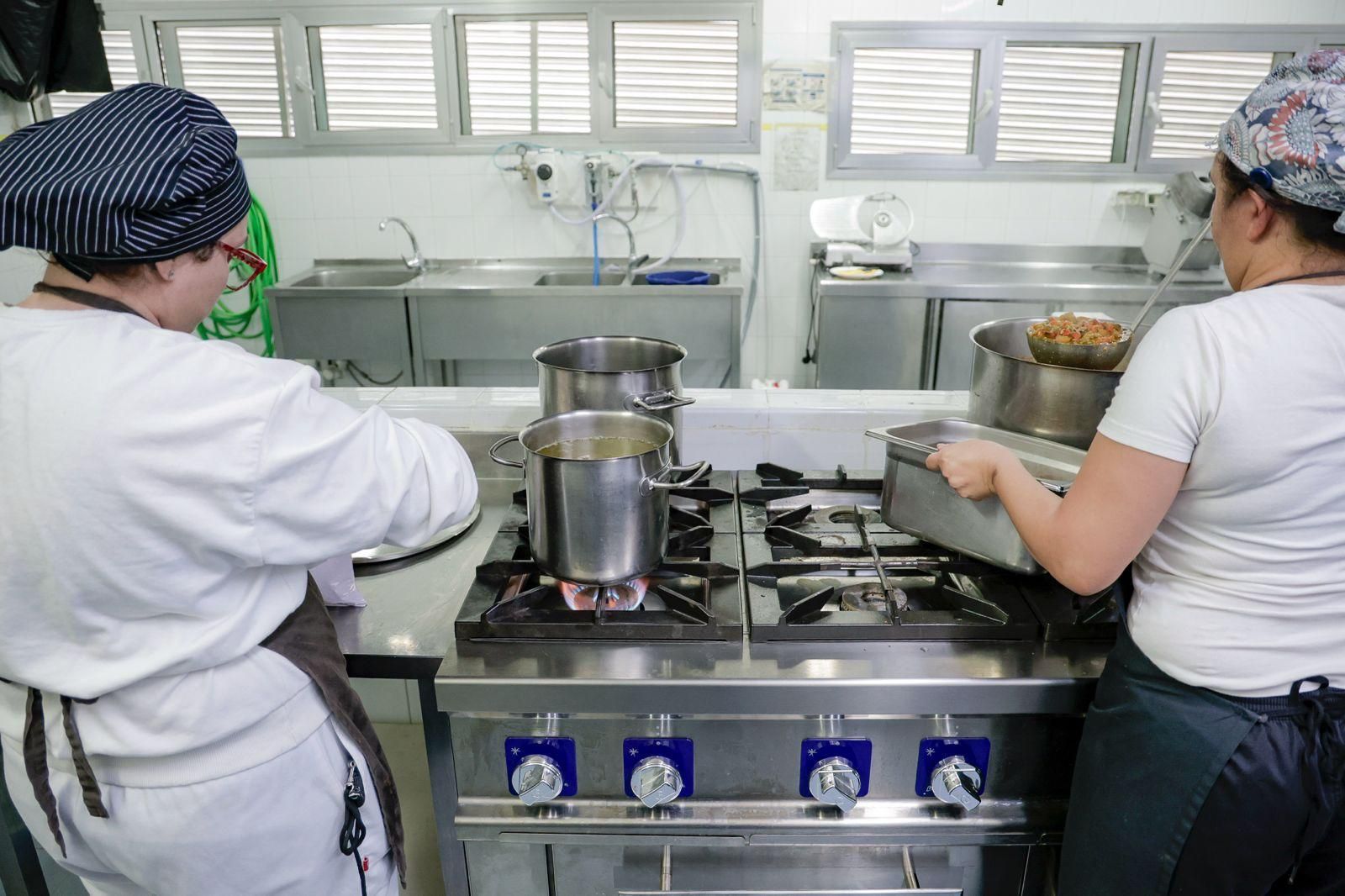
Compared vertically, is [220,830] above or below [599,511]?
below

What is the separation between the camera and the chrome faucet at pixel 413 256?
4.37 metres

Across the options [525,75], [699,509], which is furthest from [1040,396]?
[525,75]

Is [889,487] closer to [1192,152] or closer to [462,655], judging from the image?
[462,655]

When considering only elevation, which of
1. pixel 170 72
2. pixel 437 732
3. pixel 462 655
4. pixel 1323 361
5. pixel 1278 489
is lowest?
pixel 437 732

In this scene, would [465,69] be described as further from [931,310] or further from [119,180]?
[119,180]

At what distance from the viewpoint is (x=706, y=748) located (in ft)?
3.89

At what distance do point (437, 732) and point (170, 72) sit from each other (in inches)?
172

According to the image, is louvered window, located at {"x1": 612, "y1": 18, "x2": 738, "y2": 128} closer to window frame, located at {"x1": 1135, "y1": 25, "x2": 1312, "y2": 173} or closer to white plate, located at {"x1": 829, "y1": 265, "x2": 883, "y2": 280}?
white plate, located at {"x1": 829, "y1": 265, "x2": 883, "y2": 280}

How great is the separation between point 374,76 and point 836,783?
419 centimetres

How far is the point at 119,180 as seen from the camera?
833mm

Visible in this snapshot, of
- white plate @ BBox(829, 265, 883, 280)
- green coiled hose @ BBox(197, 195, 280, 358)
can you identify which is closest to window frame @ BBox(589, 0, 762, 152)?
white plate @ BBox(829, 265, 883, 280)

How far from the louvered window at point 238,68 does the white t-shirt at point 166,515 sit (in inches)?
158

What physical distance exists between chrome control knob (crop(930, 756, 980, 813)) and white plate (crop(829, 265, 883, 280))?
3.01 metres

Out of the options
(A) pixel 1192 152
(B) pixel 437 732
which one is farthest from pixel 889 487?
(A) pixel 1192 152
